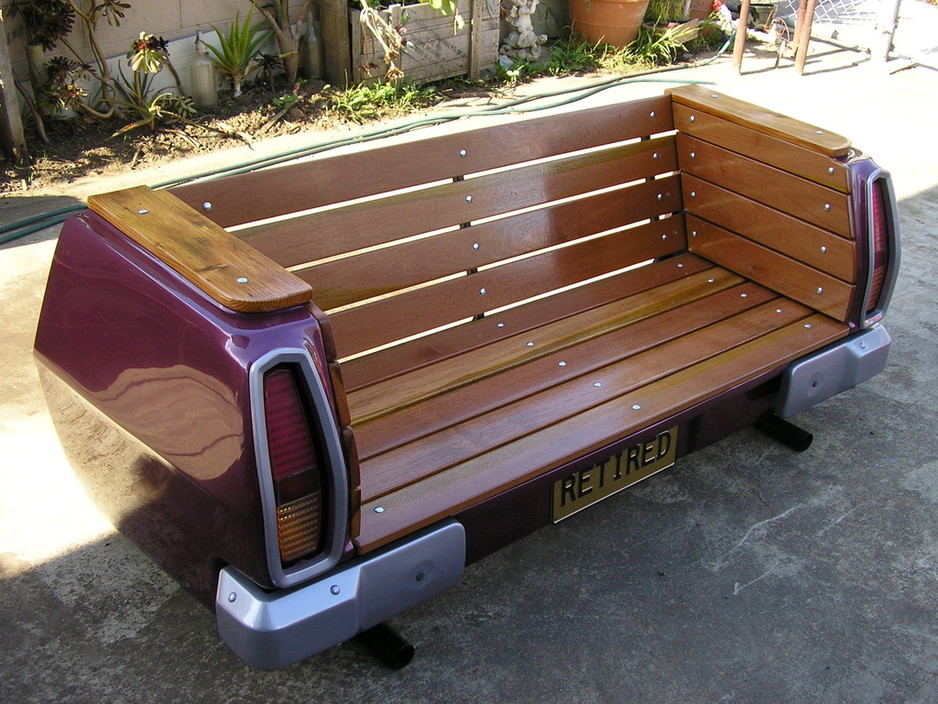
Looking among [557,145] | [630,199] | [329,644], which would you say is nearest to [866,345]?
[630,199]

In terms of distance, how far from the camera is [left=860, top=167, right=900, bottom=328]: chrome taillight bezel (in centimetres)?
301

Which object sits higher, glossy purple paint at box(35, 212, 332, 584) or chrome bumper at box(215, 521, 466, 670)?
glossy purple paint at box(35, 212, 332, 584)

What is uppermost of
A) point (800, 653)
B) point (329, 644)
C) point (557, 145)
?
point (557, 145)

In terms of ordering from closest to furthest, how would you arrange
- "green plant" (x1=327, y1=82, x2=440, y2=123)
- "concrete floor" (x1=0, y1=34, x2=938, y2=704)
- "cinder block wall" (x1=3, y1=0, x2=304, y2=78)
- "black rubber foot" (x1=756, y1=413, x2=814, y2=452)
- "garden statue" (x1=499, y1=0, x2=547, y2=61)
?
"concrete floor" (x1=0, y1=34, x2=938, y2=704) → "black rubber foot" (x1=756, y1=413, x2=814, y2=452) → "cinder block wall" (x1=3, y1=0, x2=304, y2=78) → "green plant" (x1=327, y1=82, x2=440, y2=123) → "garden statue" (x1=499, y1=0, x2=547, y2=61)

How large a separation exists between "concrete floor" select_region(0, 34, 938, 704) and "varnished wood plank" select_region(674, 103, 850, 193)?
91 centimetres

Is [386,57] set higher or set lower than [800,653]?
higher

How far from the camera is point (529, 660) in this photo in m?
2.47

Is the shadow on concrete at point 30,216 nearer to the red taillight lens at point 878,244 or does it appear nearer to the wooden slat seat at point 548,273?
the wooden slat seat at point 548,273

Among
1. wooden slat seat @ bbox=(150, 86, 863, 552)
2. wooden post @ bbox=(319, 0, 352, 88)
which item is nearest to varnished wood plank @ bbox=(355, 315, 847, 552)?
wooden slat seat @ bbox=(150, 86, 863, 552)

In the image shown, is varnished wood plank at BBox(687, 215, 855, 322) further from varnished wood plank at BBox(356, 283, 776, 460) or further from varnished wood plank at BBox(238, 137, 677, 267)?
varnished wood plank at BBox(238, 137, 677, 267)

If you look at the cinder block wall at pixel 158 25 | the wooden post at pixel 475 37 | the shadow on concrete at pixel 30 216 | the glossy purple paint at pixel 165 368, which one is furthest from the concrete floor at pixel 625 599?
the wooden post at pixel 475 37

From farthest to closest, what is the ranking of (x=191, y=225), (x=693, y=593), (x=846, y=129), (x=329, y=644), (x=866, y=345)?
(x=846, y=129) < (x=866, y=345) < (x=693, y=593) < (x=191, y=225) < (x=329, y=644)

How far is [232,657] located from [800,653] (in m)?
1.41

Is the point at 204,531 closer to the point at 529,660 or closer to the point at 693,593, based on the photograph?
the point at 529,660
